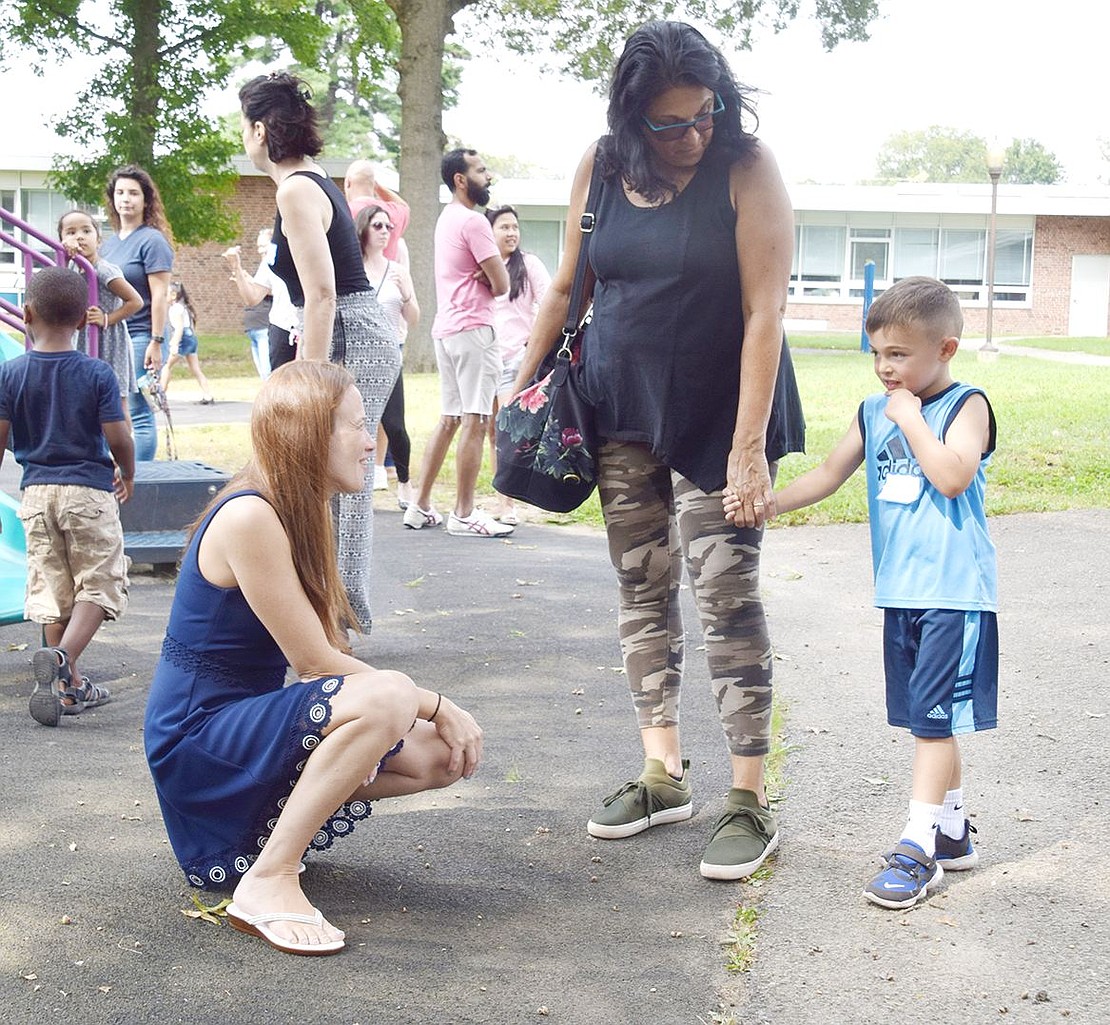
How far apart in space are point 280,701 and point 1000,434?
32.8 feet

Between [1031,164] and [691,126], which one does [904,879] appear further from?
[1031,164]

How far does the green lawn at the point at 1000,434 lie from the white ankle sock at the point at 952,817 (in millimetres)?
5861

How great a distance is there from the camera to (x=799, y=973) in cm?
300

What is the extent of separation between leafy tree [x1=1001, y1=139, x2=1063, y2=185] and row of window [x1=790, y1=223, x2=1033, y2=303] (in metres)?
74.2

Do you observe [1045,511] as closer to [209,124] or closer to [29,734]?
[29,734]

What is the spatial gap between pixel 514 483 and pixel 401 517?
5.73m

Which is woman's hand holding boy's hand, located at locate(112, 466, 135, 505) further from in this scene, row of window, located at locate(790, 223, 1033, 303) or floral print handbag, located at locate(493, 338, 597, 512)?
row of window, located at locate(790, 223, 1033, 303)

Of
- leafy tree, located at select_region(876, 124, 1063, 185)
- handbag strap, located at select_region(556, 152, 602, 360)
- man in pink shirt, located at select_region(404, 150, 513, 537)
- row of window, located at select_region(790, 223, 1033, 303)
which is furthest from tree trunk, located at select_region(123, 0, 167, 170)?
leafy tree, located at select_region(876, 124, 1063, 185)

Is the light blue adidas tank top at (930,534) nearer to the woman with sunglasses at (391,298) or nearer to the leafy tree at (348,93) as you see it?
the woman with sunglasses at (391,298)

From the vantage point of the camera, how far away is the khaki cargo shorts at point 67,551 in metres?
5.05

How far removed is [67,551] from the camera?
16.8ft

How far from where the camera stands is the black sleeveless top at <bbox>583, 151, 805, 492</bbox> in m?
3.48

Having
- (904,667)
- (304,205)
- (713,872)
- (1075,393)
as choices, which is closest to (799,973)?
(713,872)

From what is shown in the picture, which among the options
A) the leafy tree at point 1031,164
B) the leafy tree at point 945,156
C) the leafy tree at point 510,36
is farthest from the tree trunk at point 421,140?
the leafy tree at point 945,156
